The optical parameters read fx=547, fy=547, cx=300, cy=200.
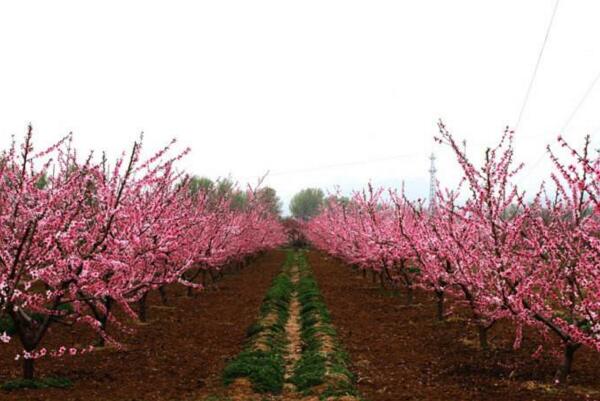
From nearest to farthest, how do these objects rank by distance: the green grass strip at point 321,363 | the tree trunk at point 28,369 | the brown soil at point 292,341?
the tree trunk at point 28,369 < the green grass strip at point 321,363 < the brown soil at point 292,341

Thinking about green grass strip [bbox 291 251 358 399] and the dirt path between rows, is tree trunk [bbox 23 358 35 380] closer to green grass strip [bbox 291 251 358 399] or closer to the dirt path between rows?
the dirt path between rows

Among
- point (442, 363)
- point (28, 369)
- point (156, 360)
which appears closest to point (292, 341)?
point (156, 360)

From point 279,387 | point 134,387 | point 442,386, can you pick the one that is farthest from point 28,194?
point 442,386

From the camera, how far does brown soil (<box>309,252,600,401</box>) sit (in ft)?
30.8

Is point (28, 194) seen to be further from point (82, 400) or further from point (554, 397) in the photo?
point (554, 397)

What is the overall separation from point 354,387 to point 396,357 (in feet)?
8.46

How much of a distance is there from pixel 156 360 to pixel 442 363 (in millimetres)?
6148

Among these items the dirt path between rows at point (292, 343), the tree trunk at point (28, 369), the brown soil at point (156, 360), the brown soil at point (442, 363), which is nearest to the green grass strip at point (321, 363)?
the dirt path between rows at point (292, 343)

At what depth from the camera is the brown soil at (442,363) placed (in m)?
9.38

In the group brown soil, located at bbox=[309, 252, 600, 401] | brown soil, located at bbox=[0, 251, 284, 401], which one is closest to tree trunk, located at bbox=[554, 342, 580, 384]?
brown soil, located at bbox=[309, 252, 600, 401]

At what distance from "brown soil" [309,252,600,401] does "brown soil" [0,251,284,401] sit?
301 cm

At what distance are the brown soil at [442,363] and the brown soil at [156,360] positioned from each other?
301 centimetres

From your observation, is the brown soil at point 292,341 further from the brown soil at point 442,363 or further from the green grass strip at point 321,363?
the brown soil at point 442,363

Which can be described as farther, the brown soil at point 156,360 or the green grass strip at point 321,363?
the green grass strip at point 321,363
